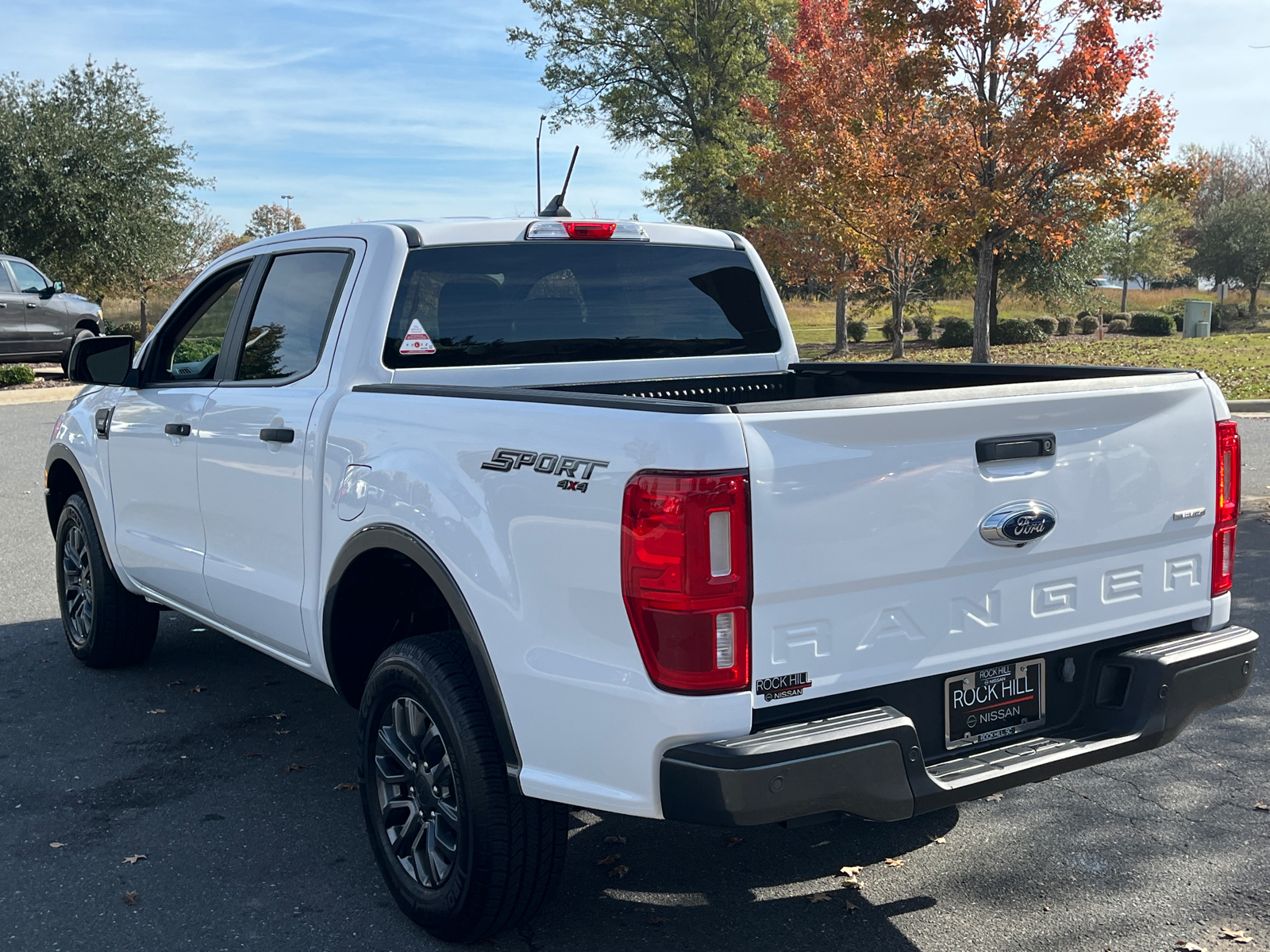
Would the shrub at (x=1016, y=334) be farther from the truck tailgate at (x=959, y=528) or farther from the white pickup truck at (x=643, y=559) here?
the truck tailgate at (x=959, y=528)

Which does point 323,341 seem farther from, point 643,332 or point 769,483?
point 769,483

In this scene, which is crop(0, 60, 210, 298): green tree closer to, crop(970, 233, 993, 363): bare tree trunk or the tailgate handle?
crop(970, 233, 993, 363): bare tree trunk

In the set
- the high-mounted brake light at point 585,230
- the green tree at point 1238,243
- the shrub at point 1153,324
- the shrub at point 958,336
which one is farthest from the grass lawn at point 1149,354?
the green tree at point 1238,243

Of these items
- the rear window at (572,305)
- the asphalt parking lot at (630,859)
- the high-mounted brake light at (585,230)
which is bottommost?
the asphalt parking lot at (630,859)

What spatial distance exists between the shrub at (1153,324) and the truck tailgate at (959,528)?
38.1 m

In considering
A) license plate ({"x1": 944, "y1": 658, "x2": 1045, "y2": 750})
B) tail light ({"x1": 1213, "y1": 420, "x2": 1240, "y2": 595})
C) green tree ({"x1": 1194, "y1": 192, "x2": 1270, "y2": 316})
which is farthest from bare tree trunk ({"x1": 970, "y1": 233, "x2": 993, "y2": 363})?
green tree ({"x1": 1194, "y1": 192, "x2": 1270, "y2": 316})

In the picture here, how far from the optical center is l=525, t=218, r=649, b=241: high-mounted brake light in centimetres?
441

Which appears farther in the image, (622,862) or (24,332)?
(24,332)

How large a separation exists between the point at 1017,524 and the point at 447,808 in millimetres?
1743

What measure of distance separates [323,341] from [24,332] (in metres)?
21.1

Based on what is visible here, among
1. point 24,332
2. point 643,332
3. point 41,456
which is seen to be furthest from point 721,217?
point 643,332

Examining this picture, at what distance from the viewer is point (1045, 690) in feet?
10.5

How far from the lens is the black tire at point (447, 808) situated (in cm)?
313

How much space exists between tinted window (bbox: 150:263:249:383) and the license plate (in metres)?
3.27
